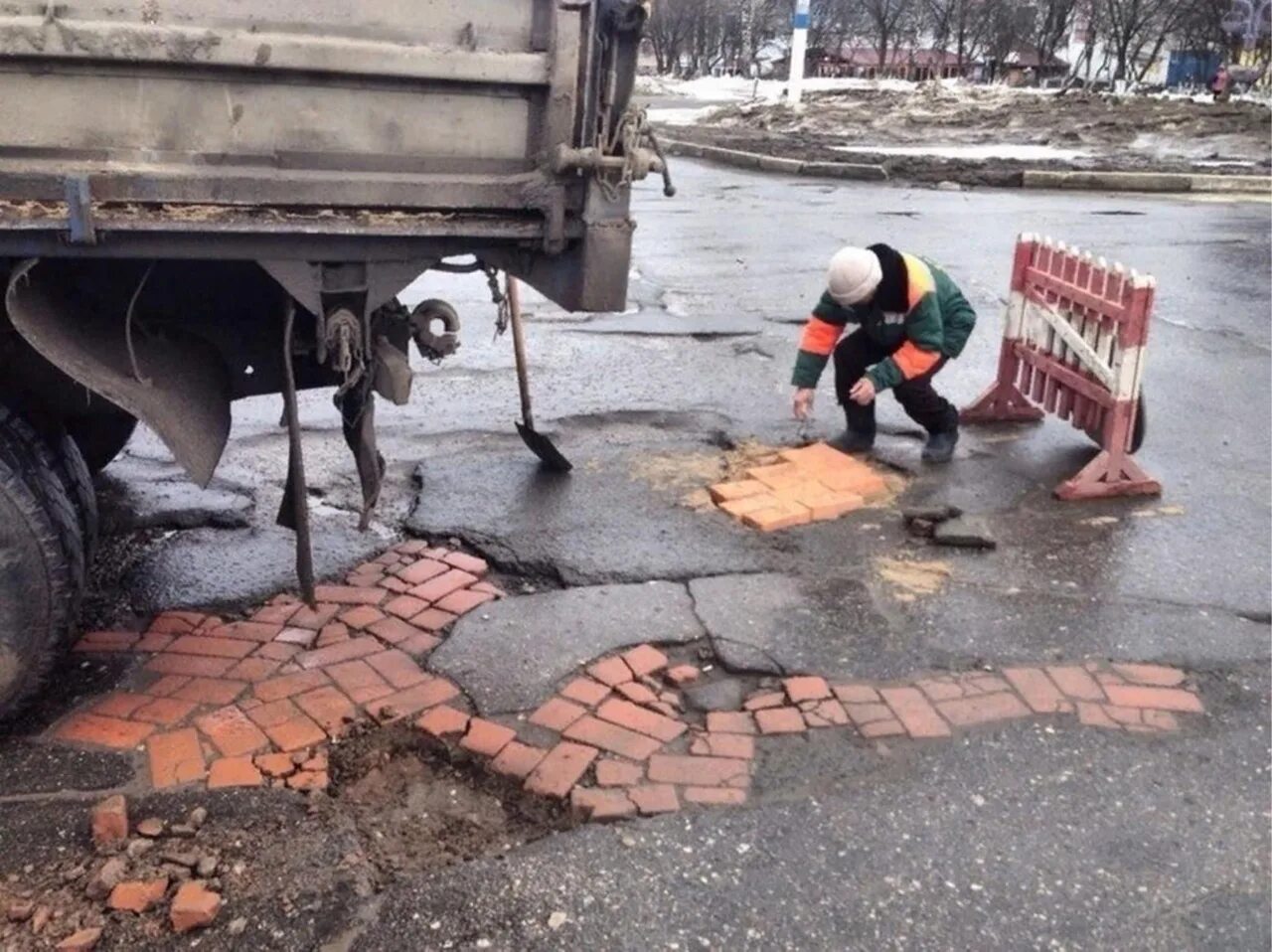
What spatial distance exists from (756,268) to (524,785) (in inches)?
302

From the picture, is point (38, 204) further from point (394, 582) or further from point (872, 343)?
point (872, 343)

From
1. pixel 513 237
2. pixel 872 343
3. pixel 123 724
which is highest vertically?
pixel 513 237

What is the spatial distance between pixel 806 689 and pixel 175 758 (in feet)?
5.82

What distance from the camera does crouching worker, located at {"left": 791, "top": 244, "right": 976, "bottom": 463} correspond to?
17.5ft

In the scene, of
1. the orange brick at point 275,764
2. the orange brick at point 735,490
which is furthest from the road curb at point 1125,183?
the orange brick at point 275,764

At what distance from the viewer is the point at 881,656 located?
3895mm

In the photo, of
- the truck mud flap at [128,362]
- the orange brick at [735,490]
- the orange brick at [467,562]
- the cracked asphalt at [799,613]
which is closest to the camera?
the cracked asphalt at [799,613]

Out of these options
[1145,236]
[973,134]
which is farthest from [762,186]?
[973,134]

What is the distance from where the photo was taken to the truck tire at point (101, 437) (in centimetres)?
455

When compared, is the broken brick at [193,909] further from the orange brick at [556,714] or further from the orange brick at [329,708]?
the orange brick at [556,714]

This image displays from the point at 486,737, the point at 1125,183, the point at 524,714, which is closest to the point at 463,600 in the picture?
the point at 524,714

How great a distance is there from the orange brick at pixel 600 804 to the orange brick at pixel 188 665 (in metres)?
1.24

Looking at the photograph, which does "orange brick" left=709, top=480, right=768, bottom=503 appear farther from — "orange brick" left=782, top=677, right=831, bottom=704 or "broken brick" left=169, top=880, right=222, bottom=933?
"broken brick" left=169, top=880, right=222, bottom=933

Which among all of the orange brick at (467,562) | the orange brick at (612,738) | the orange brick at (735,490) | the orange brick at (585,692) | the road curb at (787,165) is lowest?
the orange brick at (612,738)
